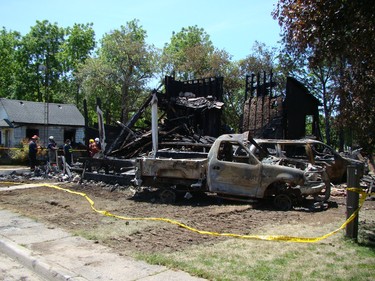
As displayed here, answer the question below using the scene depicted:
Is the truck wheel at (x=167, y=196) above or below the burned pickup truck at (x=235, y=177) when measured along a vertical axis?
below

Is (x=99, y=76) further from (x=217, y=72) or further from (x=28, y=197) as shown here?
(x=28, y=197)

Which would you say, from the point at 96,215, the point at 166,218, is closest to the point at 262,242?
the point at 166,218

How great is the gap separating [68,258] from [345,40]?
5517mm

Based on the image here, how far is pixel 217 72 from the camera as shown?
34.6 m

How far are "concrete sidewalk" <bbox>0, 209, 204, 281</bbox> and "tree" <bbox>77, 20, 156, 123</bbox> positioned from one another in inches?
1107

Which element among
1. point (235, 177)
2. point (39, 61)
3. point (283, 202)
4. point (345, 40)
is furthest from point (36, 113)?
point (345, 40)

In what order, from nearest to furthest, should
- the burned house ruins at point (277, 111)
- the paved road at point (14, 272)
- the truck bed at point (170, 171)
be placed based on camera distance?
the paved road at point (14, 272)
the truck bed at point (170, 171)
the burned house ruins at point (277, 111)

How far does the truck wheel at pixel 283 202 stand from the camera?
933cm

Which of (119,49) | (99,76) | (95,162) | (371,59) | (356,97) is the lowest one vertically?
(95,162)

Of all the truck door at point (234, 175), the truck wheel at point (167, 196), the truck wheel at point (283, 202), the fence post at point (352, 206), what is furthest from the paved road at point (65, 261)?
the truck wheel at point (283, 202)

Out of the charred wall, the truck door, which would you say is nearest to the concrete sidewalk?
the truck door

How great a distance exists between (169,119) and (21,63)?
145ft

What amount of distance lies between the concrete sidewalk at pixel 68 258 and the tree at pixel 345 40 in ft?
13.6

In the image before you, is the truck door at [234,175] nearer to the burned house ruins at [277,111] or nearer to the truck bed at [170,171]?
the truck bed at [170,171]
